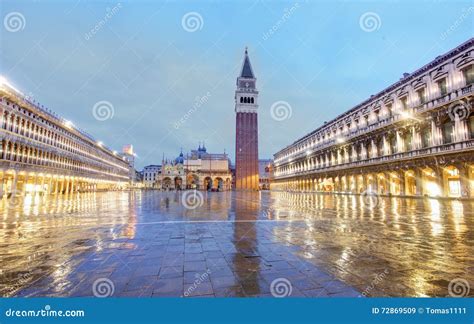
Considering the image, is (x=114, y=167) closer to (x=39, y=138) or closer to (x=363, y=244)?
(x=39, y=138)

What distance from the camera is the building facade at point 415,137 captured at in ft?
71.4

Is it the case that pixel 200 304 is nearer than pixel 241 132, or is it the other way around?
pixel 200 304

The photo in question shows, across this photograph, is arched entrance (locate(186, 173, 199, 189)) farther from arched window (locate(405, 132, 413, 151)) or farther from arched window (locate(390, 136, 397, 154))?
arched window (locate(405, 132, 413, 151))

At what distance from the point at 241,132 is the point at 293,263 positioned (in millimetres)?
72874

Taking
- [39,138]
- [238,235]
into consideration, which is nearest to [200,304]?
[238,235]

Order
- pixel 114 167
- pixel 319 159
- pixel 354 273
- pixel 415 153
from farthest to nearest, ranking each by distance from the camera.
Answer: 1. pixel 114 167
2. pixel 319 159
3. pixel 415 153
4. pixel 354 273

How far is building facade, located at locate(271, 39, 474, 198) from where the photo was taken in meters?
21.8

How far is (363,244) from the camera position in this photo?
586 cm

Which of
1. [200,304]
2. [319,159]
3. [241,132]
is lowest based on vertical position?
[200,304]

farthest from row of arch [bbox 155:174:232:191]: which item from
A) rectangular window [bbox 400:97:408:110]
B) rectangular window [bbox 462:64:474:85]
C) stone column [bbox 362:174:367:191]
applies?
rectangular window [bbox 462:64:474:85]
